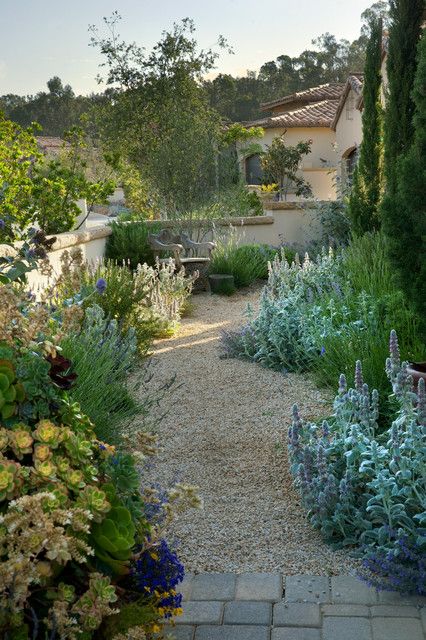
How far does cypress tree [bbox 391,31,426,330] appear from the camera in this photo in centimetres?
507

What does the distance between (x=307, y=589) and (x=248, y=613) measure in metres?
0.30

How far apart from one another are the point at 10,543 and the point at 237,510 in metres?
2.05

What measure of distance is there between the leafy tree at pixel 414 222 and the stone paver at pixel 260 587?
94.2 inches

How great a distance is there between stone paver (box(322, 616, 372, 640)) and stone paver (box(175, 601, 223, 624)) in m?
0.40

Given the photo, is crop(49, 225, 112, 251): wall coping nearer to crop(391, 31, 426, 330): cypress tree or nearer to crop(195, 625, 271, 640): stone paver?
crop(391, 31, 426, 330): cypress tree

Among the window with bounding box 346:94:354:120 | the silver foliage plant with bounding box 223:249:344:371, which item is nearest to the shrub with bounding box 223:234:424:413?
the silver foliage plant with bounding box 223:249:344:371

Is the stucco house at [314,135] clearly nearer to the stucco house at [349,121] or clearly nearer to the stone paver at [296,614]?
the stucco house at [349,121]

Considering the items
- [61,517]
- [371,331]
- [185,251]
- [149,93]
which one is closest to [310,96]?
[149,93]

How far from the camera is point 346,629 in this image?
2928 mm

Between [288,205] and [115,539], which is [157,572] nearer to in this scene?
[115,539]

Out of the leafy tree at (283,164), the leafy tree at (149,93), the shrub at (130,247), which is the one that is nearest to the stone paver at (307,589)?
the shrub at (130,247)

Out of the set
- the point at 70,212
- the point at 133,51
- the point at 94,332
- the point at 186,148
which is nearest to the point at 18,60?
the point at 133,51

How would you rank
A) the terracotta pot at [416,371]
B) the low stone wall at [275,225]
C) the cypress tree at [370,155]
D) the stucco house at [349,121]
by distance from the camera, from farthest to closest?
the stucco house at [349,121]
the low stone wall at [275,225]
the cypress tree at [370,155]
the terracotta pot at [416,371]

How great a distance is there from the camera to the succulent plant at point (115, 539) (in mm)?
2492
